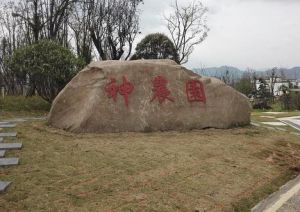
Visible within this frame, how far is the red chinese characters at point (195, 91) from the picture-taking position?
37.5 feet

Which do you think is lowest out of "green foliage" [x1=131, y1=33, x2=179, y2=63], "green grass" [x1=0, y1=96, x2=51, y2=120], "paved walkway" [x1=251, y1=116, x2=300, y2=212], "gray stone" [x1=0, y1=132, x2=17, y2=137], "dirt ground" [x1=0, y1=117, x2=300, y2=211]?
"paved walkway" [x1=251, y1=116, x2=300, y2=212]

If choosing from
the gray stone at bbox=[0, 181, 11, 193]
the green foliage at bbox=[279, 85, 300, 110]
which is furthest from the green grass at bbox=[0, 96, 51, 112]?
the green foliage at bbox=[279, 85, 300, 110]

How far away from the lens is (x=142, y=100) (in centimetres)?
1084

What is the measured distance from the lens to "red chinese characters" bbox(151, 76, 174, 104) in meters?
11.0

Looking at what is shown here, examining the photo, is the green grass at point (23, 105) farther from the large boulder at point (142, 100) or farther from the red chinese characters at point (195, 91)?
the red chinese characters at point (195, 91)

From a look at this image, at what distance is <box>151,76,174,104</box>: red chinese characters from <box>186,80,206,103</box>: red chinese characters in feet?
1.88

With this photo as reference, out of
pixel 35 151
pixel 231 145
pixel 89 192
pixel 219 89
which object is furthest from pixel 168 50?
pixel 89 192

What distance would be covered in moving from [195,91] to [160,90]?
1030 mm

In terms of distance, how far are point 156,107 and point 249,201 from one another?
5.35 m

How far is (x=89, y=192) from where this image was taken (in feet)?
17.6

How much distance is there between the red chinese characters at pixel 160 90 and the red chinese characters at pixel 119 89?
2.00ft

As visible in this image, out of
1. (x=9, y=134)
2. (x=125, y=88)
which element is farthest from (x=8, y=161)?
(x=125, y=88)

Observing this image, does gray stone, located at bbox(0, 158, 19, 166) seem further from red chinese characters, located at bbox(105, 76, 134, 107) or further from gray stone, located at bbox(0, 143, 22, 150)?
red chinese characters, located at bbox(105, 76, 134, 107)

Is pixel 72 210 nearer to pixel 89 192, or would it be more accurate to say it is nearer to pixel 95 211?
pixel 95 211
